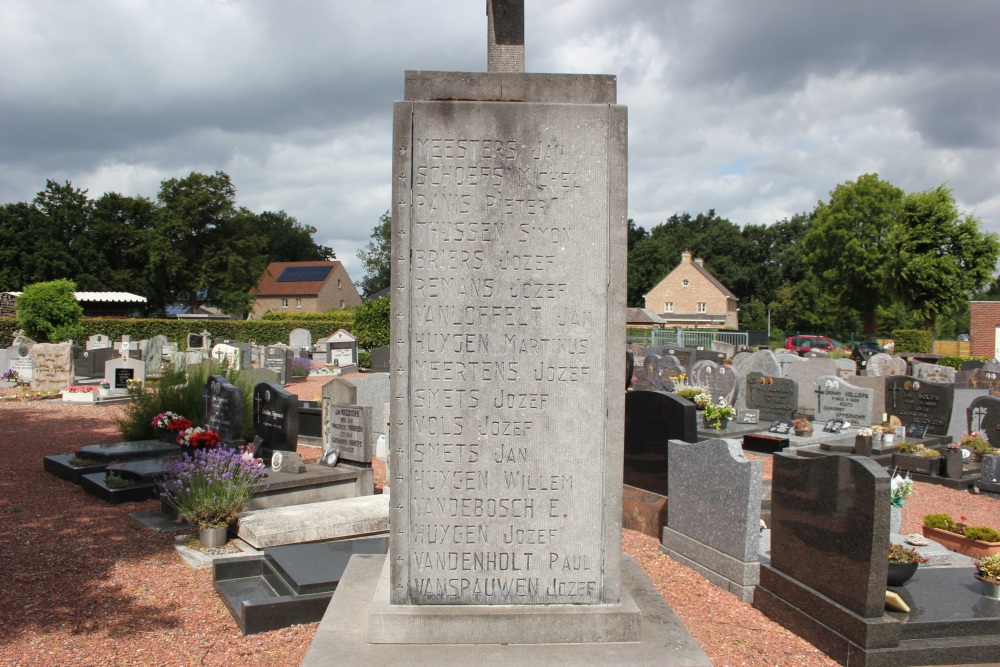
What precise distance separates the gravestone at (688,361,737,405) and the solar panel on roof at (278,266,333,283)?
60.1 metres

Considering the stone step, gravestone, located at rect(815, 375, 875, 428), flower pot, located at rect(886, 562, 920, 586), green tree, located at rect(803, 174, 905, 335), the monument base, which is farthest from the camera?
green tree, located at rect(803, 174, 905, 335)

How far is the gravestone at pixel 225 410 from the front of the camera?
9578 millimetres

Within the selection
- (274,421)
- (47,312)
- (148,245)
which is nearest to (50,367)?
(47,312)

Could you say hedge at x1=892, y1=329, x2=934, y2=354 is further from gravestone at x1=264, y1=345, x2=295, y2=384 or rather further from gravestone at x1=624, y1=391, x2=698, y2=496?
gravestone at x1=624, y1=391, x2=698, y2=496

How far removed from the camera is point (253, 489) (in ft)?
24.6

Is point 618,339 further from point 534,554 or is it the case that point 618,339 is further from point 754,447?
point 754,447

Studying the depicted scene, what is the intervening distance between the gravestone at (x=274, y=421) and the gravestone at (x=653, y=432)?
13.5 ft

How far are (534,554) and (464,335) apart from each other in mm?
1133

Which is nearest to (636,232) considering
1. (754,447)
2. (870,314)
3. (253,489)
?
(870,314)

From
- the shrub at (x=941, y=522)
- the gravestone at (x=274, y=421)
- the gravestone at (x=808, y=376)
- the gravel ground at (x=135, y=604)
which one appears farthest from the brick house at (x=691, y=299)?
the gravel ground at (x=135, y=604)

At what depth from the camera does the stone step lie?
21.2 ft

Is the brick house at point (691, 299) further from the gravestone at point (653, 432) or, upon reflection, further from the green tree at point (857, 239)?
the gravestone at point (653, 432)

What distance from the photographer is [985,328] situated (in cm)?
3712

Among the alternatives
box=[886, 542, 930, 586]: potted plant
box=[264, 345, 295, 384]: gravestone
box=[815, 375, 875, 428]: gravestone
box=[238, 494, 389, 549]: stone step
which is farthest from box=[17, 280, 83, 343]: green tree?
box=[886, 542, 930, 586]: potted plant
